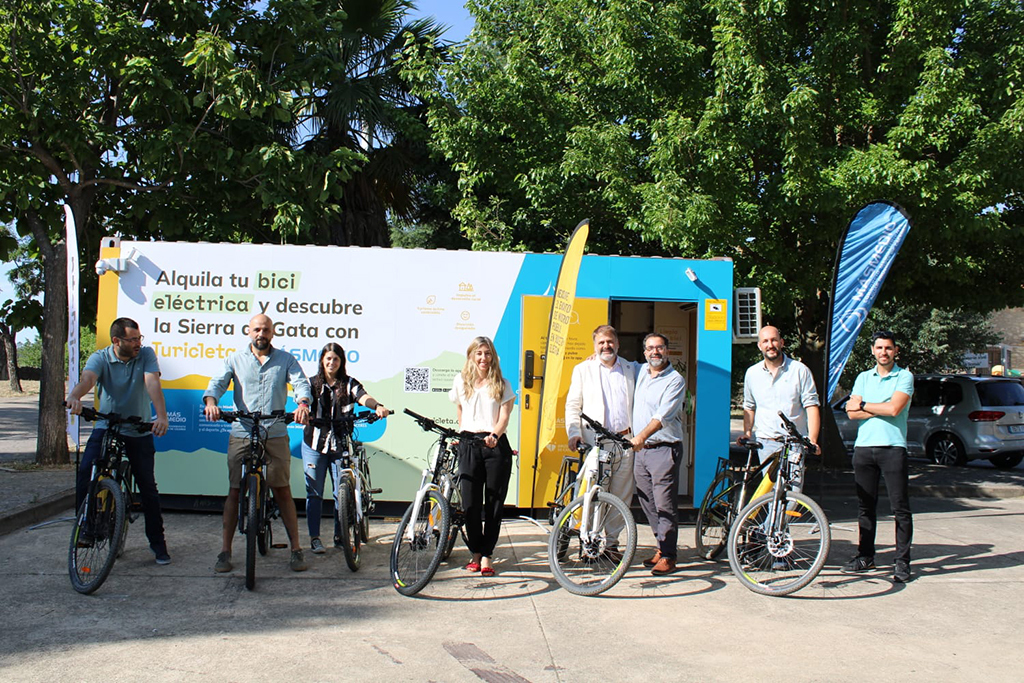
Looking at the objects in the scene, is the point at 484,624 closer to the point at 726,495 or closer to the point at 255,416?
the point at 255,416

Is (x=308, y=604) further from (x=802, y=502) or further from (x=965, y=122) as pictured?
(x=965, y=122)

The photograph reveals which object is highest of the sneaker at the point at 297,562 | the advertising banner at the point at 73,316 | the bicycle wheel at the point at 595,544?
the advertising banner at the point at 73,316

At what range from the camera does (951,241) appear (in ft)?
38.3

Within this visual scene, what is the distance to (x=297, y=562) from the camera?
6141 mm

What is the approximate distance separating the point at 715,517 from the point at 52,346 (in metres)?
8.84

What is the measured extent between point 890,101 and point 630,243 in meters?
4.08

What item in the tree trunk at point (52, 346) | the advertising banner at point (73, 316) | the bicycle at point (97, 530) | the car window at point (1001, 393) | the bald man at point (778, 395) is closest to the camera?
the bicycle at point (97, 530)

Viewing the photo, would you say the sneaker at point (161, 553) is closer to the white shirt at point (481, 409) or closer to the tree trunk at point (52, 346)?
the white shirt at point (481, 409)

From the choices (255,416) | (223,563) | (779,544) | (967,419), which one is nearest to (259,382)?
(255,416)

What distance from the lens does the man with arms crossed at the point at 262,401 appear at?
6035 mm

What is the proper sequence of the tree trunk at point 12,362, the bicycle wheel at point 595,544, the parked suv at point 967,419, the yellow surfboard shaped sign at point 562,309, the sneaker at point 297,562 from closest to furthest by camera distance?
the bicycle wheel at point 595,544
the sneaker at point 297,562
the yellow surfboard shaped sign at point 562,309
the parked suv at point 967,419
the tree trunk at point 12,362

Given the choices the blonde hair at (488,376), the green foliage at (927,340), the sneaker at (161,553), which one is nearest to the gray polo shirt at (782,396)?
the blonde hair at (488,376)

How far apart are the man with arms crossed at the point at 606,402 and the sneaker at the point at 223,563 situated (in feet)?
8.42

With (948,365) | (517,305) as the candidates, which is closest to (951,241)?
(517,305)
